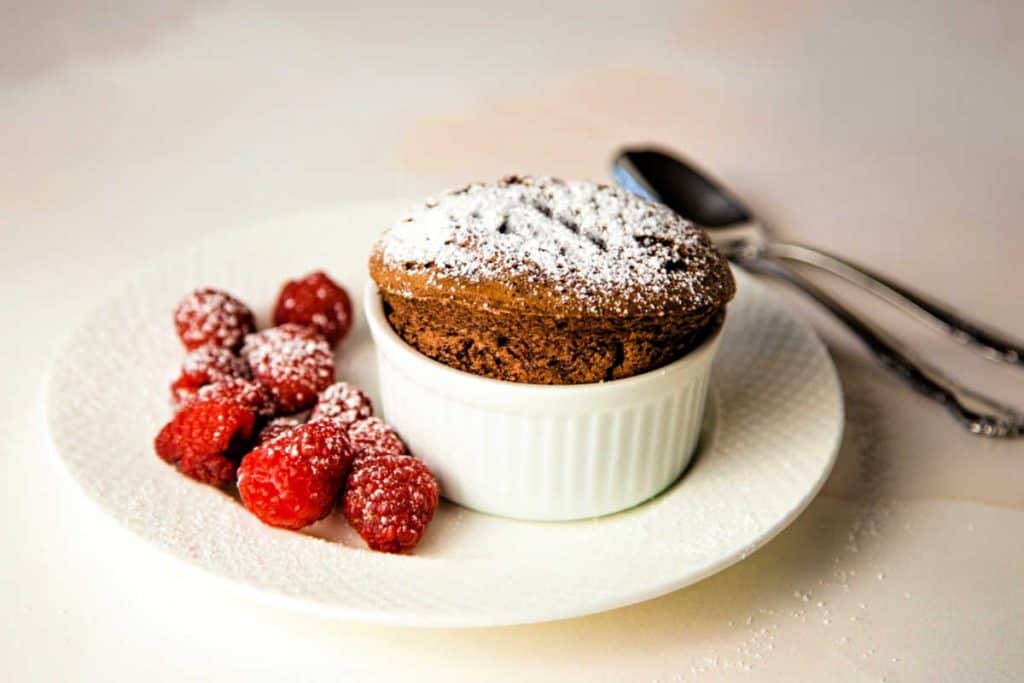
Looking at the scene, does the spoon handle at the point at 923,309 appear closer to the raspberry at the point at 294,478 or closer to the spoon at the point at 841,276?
the spoon at the point at 841,276

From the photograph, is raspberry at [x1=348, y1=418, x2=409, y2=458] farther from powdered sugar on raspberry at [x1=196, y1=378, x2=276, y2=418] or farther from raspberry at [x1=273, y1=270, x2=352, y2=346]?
raspberry at [x1=273, y1=270, x2=352, y2=346]

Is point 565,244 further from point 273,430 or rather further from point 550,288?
point 273,430

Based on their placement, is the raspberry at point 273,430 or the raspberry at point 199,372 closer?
the raspberry at point 273,430

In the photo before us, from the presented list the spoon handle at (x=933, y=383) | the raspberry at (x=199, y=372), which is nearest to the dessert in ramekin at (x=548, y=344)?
the raspberry at (x=199, y=372)

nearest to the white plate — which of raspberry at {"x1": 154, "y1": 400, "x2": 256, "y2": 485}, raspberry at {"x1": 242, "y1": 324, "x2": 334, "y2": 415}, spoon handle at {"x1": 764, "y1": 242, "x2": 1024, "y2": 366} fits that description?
raspberry at {"x1": 154, "y1": 400, "x2": 256, "y2": 485}

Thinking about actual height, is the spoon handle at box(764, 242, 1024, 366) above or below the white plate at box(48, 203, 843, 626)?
above

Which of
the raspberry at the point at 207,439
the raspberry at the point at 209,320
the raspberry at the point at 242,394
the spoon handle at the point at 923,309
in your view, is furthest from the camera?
the spoon handle at the point at 923,309

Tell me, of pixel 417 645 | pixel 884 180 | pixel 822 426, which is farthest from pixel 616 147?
pixel 417 645
